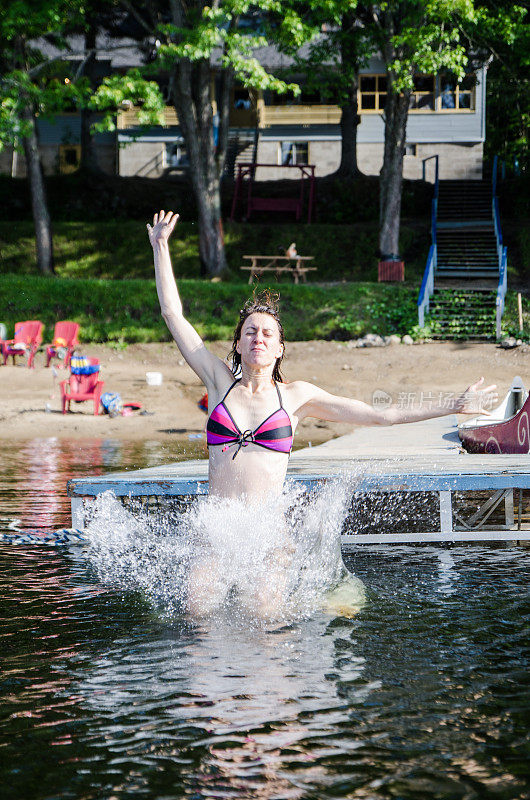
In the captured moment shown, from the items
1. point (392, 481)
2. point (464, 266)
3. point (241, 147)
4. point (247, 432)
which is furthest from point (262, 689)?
point (241, 147)

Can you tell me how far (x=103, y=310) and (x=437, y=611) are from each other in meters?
22.2

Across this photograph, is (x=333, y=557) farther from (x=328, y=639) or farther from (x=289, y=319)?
(x=289, y=319)

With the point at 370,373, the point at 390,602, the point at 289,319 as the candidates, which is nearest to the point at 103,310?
the point at 289,319

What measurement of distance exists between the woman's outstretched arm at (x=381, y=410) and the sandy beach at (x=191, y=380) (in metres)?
10.9

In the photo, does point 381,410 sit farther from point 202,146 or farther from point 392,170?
point 392,170

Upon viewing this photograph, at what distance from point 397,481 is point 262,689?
3205 millimetres

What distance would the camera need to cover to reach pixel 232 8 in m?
26.9

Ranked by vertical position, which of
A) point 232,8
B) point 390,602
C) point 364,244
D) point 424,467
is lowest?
point 390,602

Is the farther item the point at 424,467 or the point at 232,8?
the point at 232,8

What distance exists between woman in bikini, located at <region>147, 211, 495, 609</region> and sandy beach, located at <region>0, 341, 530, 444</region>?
10.9m

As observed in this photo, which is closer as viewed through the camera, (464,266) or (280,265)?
(464,266)

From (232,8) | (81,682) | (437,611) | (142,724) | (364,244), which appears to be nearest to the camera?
(142,724)

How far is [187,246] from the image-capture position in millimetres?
36125

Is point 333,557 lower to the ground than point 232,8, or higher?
lower
